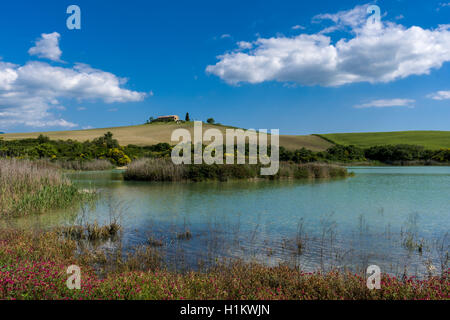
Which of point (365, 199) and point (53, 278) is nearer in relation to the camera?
point (53, 278)

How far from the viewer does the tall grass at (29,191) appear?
36.5 feet

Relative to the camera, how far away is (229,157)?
2859 centimetres

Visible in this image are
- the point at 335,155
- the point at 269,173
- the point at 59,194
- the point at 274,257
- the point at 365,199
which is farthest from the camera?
the point at 335,155

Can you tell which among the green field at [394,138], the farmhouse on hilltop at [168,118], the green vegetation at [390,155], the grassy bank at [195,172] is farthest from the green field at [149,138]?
the grassy bank at [195,172]

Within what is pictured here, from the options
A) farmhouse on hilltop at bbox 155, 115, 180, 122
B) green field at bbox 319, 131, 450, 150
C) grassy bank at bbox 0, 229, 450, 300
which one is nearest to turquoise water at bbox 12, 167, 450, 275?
grassy bank at bbox 0, 229, 450, 300

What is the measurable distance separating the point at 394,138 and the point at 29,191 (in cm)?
8610

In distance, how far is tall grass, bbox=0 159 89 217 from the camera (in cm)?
1112

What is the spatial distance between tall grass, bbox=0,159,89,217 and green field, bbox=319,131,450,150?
2751 inches

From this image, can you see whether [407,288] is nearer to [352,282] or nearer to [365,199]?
[352,282]

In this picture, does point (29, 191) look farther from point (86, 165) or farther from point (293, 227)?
point (86, 165)

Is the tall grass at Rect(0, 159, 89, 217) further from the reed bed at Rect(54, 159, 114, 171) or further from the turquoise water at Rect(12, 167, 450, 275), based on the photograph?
the reed bed at Rect(54, 159, 114, 171)

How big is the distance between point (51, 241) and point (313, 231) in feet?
22.1

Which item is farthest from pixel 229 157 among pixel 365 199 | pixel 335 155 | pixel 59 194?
pixel 335 155
